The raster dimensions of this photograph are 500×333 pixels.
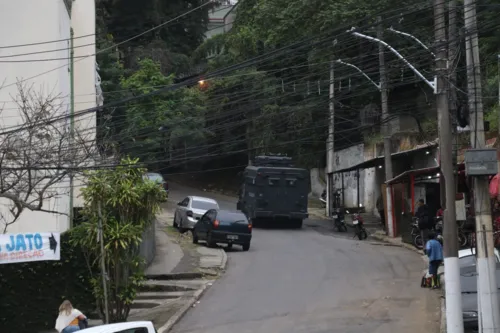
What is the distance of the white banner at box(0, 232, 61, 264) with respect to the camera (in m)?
15.6

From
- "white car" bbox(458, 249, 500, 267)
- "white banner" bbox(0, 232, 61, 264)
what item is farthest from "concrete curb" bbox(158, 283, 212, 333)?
"white car" bbox(458, 249, 500, 267)

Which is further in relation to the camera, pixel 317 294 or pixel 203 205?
pixel 203 205

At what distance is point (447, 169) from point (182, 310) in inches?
292

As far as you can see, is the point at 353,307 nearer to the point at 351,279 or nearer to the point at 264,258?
the point at 351,279

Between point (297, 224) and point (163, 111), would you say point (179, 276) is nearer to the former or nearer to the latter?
point (297, 224)

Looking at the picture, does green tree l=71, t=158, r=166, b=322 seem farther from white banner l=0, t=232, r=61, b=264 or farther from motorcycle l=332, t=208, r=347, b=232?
motorcycle l=332, t=208, r=347, b=232

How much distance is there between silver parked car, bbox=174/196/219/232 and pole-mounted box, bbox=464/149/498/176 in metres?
18.2

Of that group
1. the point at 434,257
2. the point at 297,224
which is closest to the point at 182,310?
the point at 434,257

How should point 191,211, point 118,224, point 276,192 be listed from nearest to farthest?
point 118,224 → point 191,211 → point 276,192

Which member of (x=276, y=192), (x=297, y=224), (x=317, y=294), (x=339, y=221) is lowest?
(x=317, y=294)

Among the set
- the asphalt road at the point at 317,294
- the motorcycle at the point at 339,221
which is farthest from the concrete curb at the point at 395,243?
the motorcycle at the point at 339,221

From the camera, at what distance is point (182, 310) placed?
1825 cm

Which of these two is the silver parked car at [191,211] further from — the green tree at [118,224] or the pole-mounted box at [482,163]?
the pole-mounted box at [482,163]

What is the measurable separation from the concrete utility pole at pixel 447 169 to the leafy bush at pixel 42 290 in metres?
8.58
